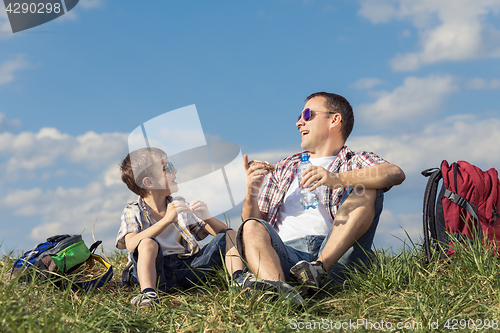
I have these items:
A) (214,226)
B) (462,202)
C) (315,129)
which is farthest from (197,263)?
(462,202)

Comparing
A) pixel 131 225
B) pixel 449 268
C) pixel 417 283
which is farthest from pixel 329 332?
pixel 131 225

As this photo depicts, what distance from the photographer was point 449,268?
3939 mm

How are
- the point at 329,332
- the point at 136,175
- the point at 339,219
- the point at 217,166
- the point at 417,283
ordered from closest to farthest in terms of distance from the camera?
the point at 329,332 → the point at 417,283 → the point at 339,219 → the point at 217,166 → the point at 136,175

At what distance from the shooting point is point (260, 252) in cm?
361

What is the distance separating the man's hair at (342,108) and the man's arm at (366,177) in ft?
2.70

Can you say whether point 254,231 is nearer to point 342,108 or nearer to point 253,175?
point 253,175

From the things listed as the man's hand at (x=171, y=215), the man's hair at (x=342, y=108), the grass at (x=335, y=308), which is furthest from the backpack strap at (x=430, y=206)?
the man's hand at (x=171, y=215)

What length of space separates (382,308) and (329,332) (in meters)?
0.68

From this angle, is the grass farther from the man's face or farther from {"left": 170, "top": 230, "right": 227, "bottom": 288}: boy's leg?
the man's face

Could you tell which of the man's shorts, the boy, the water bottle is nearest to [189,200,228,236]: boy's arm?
the boy

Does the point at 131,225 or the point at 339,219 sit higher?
the point at 131,225

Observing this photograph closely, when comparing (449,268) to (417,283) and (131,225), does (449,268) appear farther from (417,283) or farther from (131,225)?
(131,225)

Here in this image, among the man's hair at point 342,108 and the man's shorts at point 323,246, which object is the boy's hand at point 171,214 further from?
the man's hair at point 342,108

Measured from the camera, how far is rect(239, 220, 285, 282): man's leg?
3521 millimetres
